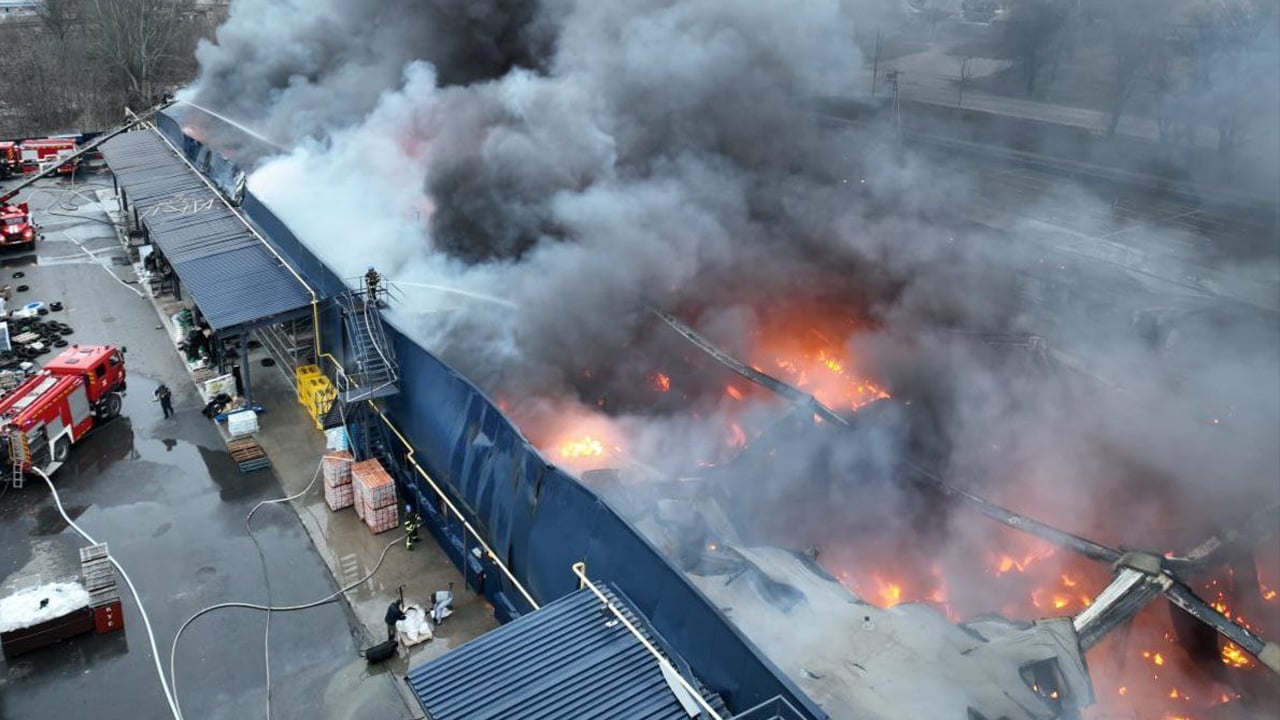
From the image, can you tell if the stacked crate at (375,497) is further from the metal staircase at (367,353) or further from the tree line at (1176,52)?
the tree line at (1176,52)

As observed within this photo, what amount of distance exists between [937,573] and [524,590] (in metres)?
5.92

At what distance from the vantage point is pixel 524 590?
11.1 metres

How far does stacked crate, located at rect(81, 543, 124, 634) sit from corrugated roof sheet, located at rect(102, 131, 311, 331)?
15.4ft

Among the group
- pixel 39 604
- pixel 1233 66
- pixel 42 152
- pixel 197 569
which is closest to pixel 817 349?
pixel 197 569

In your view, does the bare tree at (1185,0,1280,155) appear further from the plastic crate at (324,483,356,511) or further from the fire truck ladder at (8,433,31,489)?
the fire truck ladder at (8,433,31,489)

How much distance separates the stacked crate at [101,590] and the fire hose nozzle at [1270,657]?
1415 centimetres

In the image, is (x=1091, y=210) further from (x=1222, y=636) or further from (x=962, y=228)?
(x=1222, y=636)

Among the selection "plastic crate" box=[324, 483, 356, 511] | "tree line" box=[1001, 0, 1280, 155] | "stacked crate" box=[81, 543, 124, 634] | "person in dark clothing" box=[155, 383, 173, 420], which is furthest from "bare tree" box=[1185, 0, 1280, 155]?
"stacked crate" box=[81, 543, 124, 634]

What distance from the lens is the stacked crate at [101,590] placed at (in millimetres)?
11586

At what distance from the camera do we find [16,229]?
25.3 meters

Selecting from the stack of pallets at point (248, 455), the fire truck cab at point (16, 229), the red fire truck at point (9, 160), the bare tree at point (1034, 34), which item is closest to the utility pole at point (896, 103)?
the bare tree at point (1034, 34)

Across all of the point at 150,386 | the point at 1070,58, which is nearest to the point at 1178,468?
the point at 1070,58

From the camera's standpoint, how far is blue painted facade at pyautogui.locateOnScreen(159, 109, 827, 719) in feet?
26.2

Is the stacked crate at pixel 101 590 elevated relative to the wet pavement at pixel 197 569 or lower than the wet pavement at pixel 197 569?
elevated
